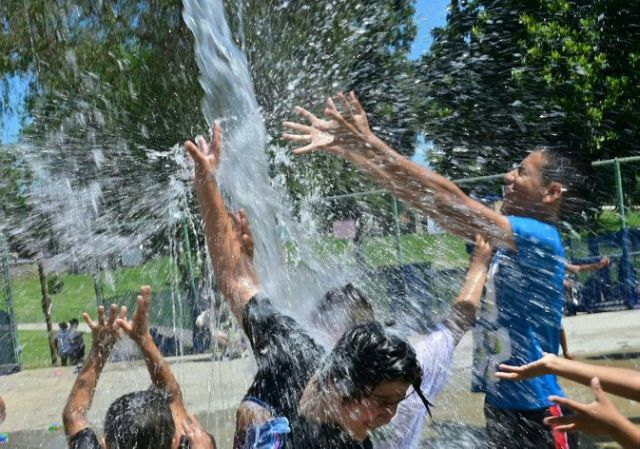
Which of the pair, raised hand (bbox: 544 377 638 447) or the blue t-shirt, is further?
the blue t-shirt

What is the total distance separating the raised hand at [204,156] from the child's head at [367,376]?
2.66 ft

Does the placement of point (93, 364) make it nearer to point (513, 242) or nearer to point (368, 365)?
point (368, 365)

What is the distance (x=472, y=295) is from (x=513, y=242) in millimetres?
225

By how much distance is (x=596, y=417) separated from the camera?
2.04m

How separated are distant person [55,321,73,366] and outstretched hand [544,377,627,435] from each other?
814 centimetres

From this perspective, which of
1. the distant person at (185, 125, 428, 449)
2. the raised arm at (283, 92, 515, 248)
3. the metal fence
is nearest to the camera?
the distant person at (185, 125, 428, 449)

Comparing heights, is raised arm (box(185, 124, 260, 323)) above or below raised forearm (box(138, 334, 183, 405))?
above

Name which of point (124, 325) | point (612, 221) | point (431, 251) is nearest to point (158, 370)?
point (124, 325)

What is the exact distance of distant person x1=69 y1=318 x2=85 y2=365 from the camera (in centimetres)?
938

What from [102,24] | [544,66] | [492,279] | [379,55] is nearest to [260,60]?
[379,55]

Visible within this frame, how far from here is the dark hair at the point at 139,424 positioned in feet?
7.18

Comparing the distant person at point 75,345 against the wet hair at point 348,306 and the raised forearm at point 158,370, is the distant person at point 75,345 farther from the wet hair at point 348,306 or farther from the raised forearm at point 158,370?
the wet hair at point 348,306

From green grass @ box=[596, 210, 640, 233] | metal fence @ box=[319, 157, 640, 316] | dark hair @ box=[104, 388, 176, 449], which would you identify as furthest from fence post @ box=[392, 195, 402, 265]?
dark hair @ box=[104, 388, 176, 449]

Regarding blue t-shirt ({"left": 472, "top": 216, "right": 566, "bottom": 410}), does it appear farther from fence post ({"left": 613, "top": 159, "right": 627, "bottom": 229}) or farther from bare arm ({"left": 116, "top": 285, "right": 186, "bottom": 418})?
fence post ({"left": 613, "top": 159, "right": 627, "bottom": 229})
